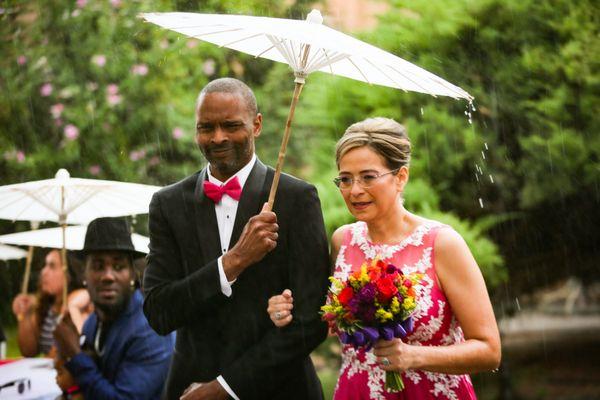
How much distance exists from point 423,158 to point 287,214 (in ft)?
12.2

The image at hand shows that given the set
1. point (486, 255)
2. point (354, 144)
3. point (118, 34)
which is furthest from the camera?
point (118, 34)

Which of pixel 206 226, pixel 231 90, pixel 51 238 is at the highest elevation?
pixel 231 90

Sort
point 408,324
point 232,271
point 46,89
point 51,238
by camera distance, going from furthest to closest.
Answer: point 46,89 → point 51,238 → point 232,271 → point 408,324

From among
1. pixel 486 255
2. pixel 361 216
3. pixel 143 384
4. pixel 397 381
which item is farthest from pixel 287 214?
pixel 486 255

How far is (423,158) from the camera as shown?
752cm

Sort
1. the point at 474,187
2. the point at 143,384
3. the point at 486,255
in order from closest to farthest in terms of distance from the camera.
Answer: the point at 143,384 → the point at 486,255 → the point at 474,187

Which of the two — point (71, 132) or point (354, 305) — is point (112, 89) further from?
point (354, 305)

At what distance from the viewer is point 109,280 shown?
5461 millimetres

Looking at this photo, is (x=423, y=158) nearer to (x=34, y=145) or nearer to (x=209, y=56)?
(x=209, y=56)

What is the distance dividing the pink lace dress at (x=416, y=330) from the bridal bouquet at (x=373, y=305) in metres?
0.24

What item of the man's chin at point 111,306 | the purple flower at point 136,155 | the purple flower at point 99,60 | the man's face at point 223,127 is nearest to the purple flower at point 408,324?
the man's face at point 223,127

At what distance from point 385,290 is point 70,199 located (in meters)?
3.21

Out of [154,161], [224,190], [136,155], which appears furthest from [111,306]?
[154,161]

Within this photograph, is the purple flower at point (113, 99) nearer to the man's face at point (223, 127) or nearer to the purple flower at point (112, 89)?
the purple flower at point (112, 89)
